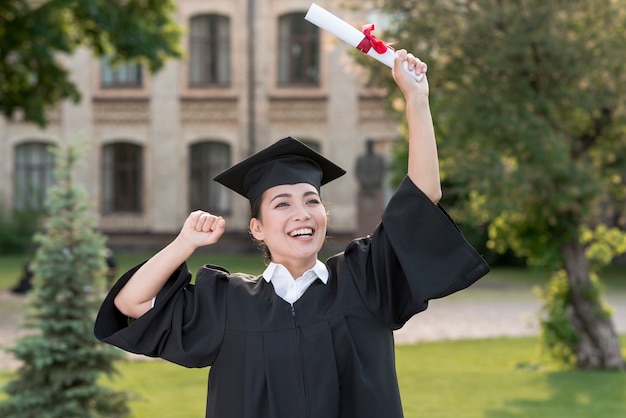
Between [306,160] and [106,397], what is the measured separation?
5.05m

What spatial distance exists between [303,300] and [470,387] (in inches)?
320

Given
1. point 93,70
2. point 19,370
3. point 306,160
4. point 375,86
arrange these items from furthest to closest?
point 93,70
point 375,86
point 19,370
point 306,160

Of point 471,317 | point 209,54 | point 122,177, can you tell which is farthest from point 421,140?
point 122,177

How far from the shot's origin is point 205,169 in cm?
3619


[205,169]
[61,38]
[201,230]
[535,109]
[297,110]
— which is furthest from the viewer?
[205,169]

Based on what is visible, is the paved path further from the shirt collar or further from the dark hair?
the shirt collar

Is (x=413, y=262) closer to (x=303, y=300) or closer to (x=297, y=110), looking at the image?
(x=303, y=300)

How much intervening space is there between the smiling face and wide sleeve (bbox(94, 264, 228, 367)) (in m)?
0.26

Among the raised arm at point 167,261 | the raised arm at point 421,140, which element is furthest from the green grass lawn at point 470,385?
the raised arm at point 421,140

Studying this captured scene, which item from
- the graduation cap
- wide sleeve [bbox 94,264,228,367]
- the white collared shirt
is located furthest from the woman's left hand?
wide sleeve [bbox 94,264,228,367]

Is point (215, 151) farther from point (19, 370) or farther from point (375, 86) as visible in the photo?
point (19, 370)

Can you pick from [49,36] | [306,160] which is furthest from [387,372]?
[49,36]

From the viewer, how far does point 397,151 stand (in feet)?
98.8

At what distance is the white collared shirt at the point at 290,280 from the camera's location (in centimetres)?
393
